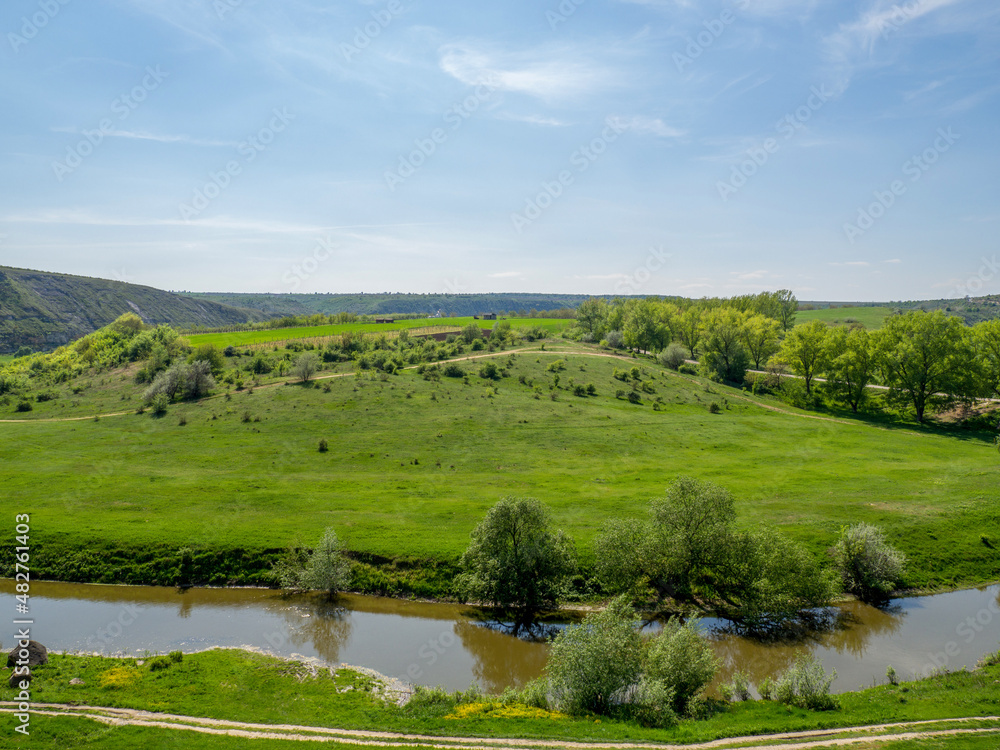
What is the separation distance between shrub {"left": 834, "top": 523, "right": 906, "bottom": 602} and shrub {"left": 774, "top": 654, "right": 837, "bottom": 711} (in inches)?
571

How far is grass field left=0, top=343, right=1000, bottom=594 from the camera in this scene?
41875mm

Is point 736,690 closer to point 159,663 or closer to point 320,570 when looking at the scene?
point 320,570

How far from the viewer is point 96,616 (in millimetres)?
35062

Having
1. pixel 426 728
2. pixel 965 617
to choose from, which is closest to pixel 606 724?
pixel 426 728

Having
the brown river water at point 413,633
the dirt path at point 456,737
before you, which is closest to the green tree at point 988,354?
the brown river water at point 413,633

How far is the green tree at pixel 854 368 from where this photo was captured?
93188 mm

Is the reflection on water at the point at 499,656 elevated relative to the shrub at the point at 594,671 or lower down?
lower down

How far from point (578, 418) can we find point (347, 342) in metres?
67.2

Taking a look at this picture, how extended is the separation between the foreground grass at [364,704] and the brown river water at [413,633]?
279cm

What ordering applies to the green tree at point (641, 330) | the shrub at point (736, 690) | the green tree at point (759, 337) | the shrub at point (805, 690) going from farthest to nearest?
the green tree at point (641, 330) < the green tree at point (759, 337) < the shrub at point (736, 690) < the shrub at point (805, 690)

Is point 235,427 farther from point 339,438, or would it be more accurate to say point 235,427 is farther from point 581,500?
point 581,500

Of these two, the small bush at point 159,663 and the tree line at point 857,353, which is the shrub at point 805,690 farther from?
the tree line at point 857,353

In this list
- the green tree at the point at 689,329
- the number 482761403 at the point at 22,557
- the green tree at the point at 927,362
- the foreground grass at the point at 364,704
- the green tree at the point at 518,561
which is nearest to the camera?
the foreground grass at the point at 364,704

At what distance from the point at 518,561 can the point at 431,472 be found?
80.7 feet
